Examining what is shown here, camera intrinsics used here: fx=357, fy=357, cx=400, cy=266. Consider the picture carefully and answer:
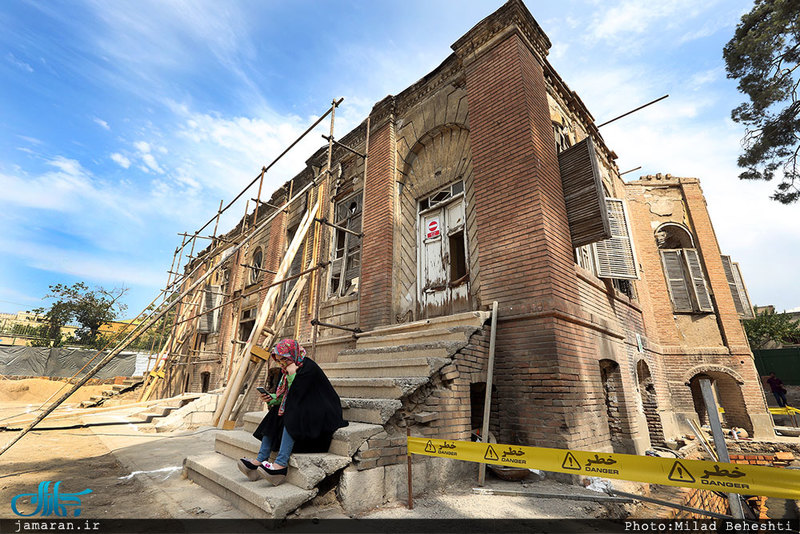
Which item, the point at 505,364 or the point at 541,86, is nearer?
the point at 505,364

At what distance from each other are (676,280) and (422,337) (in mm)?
11596

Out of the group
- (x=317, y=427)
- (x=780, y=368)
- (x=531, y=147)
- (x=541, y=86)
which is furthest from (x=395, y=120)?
(x=780, y=368)

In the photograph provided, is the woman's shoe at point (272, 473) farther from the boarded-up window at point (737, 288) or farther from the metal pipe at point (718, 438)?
the boarded-up window at point (737, 288)

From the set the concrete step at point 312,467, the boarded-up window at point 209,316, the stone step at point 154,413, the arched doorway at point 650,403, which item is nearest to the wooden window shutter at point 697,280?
the arched doorway at point 650,403

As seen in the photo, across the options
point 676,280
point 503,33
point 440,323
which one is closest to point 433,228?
point 440,323

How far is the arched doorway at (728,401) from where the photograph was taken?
1083 cm

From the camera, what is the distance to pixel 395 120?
8727 mm

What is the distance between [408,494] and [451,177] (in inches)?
225

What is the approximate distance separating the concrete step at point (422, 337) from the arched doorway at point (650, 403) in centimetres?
599

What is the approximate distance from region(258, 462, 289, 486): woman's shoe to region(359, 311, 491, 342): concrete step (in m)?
3.02

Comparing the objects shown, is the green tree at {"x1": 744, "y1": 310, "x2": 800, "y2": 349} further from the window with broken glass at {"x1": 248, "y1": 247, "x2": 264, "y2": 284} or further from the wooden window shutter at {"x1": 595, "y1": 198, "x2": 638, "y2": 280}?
the window with broken glass at {"x1": 248, "y1": 247, "x2": 264, "y2": 284}

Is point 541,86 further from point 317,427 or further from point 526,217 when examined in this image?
point 317,427

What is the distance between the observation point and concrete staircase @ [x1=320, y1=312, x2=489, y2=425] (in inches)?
149

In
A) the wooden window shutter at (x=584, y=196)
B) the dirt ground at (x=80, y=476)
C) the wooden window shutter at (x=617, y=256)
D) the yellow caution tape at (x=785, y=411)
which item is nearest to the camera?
the dirt ground at (x=80, y=476)
